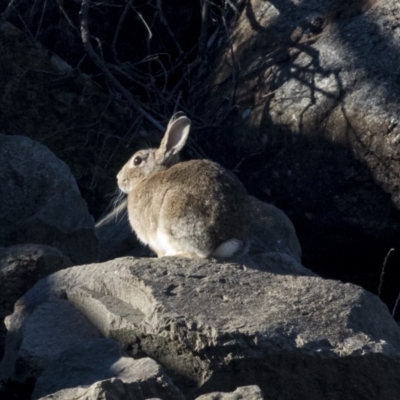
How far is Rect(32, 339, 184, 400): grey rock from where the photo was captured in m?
4.08

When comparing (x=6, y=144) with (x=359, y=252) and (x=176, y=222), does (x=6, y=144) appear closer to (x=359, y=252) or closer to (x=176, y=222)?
(x=176, y=222)

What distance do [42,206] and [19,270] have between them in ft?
3.63

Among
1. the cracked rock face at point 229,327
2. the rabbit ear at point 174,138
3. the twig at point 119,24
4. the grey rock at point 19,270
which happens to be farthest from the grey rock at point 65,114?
the cracked rock face at point 229,327

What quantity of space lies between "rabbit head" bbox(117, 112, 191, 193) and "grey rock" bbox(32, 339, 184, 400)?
78.6 inches

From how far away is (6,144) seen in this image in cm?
735

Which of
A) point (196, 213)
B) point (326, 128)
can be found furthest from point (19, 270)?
point (326, 128)

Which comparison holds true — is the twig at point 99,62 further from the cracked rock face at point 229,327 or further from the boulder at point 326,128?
the cracked rock face at point 229,327

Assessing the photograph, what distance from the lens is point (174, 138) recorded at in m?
6.67

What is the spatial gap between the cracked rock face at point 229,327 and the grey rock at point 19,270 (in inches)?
12.7

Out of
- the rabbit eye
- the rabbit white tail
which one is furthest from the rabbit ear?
the rabbit white tail

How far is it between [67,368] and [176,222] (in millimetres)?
1413

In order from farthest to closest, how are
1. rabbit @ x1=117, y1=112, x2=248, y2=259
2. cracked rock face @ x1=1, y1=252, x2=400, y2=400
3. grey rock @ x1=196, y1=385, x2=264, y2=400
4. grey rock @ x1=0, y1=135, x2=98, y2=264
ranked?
grey rock @ x1=0, y1=135, x2=98, y2=264, rabbit @ x1=117, y1=112, x2=248, y2=259, cracked rock face @ x1=1, y1=252, x2=400, y2=400, grey rock @ x1=196, y1=385, x2=264, y2=400

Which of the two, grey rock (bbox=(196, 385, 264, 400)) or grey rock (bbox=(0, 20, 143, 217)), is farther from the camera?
grey rock (bbox=(0, 20, 143, 217))

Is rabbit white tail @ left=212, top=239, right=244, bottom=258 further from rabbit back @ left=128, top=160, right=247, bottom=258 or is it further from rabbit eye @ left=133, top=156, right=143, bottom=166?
rabbit eye @ left=133, top=156, right=143, bottom=166
